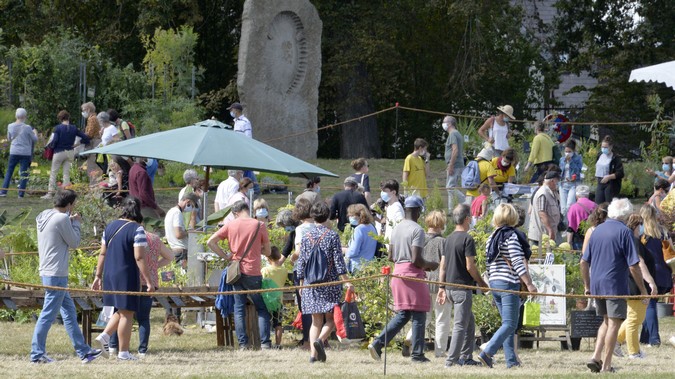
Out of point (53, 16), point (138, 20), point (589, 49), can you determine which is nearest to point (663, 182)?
point (589, 49)

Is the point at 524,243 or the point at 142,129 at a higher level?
the point at 142,129

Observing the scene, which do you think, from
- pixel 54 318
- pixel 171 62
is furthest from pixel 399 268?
pixel 171 62

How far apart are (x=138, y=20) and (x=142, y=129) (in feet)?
16.4

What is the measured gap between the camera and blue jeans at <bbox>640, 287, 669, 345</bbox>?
1341 centimetres

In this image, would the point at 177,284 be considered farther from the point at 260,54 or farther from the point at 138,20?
the point at 138,20

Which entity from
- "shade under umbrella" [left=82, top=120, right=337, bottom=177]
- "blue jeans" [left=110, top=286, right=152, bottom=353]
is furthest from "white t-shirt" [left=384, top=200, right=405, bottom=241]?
"blue jeans" [left=110, top=286, right=152, bottom=353]

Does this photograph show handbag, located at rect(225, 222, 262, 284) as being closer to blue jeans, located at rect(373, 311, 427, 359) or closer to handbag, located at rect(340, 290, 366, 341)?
handbag, located at rect(340, 290, 366, 341)

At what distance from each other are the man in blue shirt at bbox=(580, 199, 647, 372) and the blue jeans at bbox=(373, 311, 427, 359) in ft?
4.96

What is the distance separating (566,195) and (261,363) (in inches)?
348

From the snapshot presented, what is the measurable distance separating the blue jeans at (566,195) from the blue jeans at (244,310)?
25.1 ft

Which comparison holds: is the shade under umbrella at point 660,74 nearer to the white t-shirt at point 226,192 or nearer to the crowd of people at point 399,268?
the crowd of people at point 399,268

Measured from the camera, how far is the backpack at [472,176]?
18606mm

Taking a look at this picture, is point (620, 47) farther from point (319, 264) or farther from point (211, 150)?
point (319, 264)

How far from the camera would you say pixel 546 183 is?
53.8 ft
